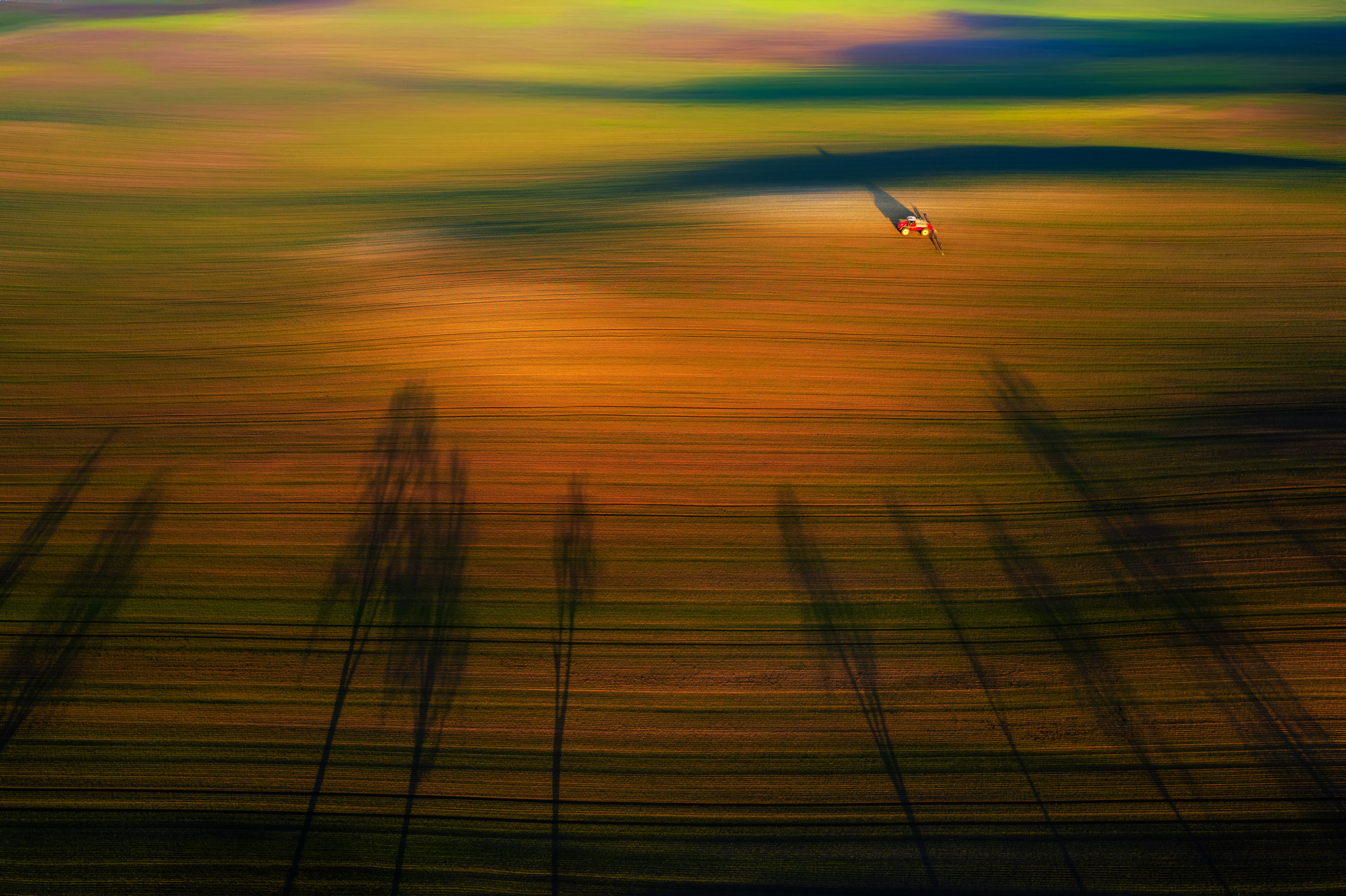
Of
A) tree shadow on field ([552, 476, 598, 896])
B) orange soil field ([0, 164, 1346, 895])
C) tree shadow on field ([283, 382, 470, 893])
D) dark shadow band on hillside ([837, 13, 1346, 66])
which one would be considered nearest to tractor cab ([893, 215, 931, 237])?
orange soil field ([0, 164, 1346, 895])

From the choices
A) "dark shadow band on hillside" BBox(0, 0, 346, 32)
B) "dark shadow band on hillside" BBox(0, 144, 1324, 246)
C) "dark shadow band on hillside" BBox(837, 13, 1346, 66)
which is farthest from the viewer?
"dark shadow band on hillside" BBox(0, 0, 346, 32)

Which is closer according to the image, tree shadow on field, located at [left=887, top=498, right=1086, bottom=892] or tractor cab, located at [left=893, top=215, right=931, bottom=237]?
tree shadow on field, located at [left=887, top=498, right=1086, bottom=892]

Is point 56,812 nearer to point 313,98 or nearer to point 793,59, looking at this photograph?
point 313,98

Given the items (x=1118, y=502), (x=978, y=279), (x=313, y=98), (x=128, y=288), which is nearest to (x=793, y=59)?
(x=313, y=98)

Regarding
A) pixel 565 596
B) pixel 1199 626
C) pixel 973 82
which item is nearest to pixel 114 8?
pixel 973 82

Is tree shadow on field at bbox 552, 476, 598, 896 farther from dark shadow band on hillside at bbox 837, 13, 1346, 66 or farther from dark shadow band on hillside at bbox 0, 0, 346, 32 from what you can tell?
dark shadow band on hillside at bbox 0, 0, 346, 32

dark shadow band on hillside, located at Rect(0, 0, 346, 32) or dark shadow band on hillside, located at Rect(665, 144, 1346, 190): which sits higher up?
dark shadow band on hillside, located at Rect(0, 0, 346, 32)

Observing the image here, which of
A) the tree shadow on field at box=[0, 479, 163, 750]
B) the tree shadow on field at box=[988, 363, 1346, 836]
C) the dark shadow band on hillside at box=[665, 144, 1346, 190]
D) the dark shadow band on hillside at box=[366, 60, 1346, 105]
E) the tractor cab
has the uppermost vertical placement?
the dark shadow band on hillside at box=[366, 60, 1346, 105]

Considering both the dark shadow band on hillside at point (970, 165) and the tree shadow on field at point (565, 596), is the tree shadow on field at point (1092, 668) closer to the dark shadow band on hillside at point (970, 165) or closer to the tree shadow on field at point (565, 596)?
the tree shadow on field at point (565, 596)
